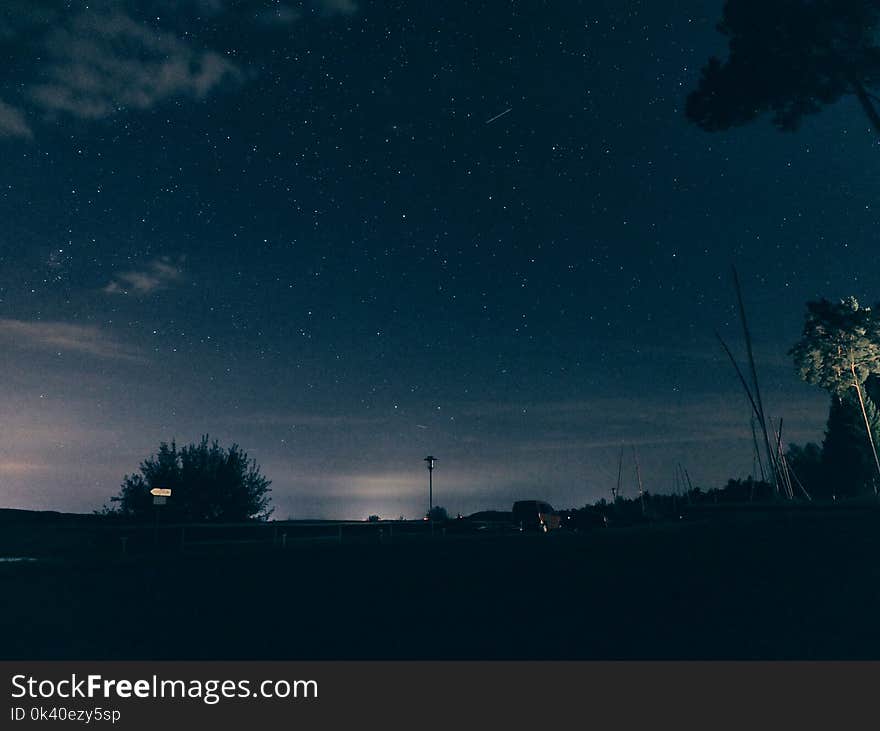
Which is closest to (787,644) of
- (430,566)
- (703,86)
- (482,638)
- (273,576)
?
(482,638)

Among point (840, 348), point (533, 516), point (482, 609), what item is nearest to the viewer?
point (482, 609)

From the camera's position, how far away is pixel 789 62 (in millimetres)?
18141

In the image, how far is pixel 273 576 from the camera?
37.6 ft

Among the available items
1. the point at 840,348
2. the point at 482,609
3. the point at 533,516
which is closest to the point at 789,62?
the point at 482,609

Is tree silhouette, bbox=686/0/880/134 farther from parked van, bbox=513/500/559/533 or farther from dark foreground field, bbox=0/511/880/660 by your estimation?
parked van, bbox=513/500/559/533

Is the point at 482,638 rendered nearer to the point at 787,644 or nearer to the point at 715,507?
the point at 787,644

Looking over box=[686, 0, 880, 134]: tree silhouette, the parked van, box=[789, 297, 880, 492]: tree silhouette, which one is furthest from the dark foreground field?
box=[789, 297, 880, 492]: tree silhouette

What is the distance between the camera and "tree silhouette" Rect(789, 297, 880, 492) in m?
42.0

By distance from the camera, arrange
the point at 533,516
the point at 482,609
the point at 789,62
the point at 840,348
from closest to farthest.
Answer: the point at 482,609, the point at 789,62, the point at 533,516, the point at 840,348

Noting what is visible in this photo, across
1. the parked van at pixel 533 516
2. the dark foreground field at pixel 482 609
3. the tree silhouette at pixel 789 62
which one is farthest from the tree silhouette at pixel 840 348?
the dark foreground field at pixel 482 609

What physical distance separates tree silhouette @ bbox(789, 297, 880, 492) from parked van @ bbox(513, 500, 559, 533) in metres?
23.3

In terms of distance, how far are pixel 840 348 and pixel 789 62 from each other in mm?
32914

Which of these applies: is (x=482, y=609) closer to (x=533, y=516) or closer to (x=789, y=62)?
(x=789, y=62)
